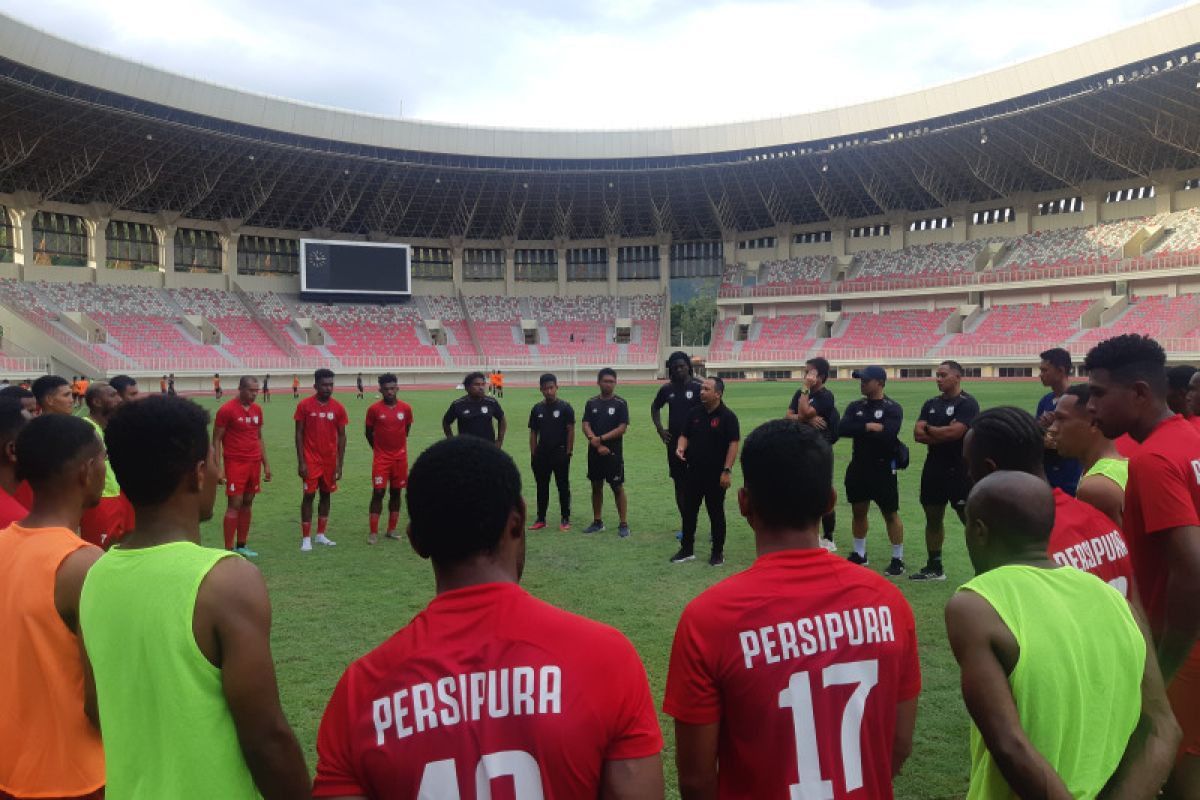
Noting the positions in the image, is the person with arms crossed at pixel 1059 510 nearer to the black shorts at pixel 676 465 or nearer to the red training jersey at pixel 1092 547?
the red training jersey at pixel 1092 547

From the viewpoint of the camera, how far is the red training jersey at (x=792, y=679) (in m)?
2.26

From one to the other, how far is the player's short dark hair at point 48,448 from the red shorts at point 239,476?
6915 mm

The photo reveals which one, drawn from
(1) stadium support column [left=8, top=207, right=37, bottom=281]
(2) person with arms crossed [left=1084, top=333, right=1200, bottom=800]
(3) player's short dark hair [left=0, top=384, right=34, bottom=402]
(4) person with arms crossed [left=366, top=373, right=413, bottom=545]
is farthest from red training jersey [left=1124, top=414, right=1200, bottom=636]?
(1) stadium support column [left=8, top=207, right=37, bottom=281]

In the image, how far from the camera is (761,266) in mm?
71562

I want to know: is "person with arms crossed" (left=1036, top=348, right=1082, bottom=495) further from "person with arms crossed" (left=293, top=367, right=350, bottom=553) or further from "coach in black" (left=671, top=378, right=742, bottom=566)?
"person with arms crossed" (left=293, top=367, right=350, bottom=553)

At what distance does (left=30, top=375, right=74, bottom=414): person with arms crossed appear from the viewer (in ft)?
22.8

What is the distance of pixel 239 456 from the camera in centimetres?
989

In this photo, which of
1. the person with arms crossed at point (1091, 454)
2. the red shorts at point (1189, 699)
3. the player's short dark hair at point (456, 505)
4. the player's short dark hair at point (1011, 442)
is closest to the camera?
the player's short dark hair at point (456, 505)

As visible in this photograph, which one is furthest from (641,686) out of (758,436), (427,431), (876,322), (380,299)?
(380,299)

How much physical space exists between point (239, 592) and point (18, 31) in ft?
154

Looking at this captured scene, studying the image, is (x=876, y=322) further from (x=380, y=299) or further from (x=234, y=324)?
(x=234, y=324)

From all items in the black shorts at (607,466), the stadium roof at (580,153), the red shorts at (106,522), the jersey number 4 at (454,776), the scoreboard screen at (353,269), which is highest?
the stadium roof at (580,153)

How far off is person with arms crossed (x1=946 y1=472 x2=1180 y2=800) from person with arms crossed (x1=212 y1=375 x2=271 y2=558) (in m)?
8.94

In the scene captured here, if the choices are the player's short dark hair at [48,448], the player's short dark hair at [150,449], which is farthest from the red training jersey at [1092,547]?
the player's short dark hair at [48,448]
